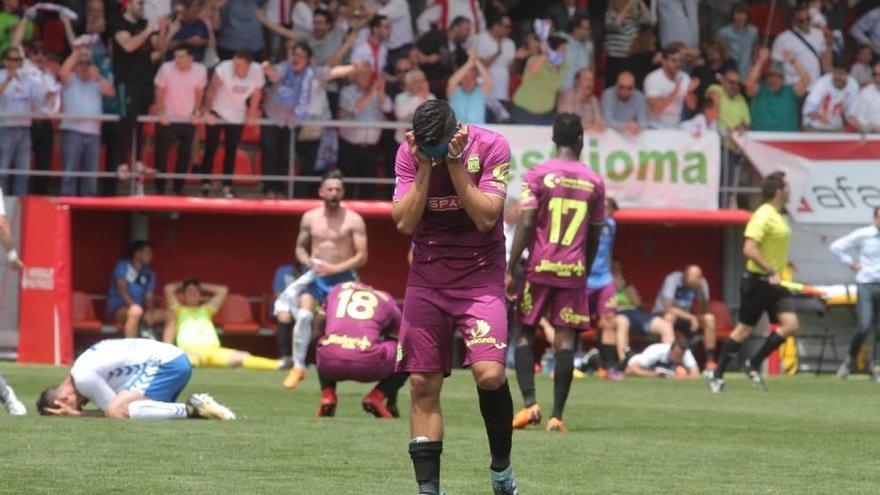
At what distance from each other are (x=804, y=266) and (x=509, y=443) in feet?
55.4

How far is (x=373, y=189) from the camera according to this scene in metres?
23.9

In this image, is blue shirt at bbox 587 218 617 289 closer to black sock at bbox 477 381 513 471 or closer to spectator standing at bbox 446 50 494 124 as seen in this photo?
spectator standing at bbox 446 50 494 124

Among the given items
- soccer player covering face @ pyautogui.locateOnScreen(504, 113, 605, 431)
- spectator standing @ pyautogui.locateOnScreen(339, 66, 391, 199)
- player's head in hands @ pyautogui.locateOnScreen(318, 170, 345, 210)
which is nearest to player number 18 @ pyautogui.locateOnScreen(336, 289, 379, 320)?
soccer player covering face @ pyautogui.locateOnScreen(504, 113, 605, 431)

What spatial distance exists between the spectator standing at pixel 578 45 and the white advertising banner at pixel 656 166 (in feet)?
3.95

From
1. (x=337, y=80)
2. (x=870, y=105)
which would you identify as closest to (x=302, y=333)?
(x=337, y=80)

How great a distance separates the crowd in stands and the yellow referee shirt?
16.8ft

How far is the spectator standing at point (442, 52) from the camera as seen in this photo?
23.7 meters

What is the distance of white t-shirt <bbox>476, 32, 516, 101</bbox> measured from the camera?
79.3 ft

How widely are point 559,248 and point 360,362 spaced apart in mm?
1672

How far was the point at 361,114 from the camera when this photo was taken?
2344cm

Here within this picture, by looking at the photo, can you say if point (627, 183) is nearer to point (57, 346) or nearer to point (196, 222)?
point (196, 222)

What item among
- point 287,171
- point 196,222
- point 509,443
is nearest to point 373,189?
point 287,171

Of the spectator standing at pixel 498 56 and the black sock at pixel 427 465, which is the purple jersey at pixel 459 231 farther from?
the spectator standing at pixel 498 56

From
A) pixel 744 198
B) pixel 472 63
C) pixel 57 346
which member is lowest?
pixel 57 346
